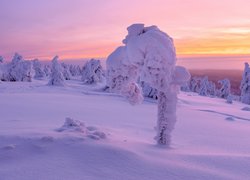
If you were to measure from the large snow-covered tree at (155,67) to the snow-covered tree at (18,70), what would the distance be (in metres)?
31.5

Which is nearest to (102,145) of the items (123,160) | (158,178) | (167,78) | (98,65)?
(123,160)

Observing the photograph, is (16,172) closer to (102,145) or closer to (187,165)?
(102,145)

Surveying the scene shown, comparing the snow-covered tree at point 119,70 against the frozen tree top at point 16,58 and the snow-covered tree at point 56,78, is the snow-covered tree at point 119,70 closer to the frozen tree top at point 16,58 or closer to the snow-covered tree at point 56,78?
the snow-covered tree at point 56,78

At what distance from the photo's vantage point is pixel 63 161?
3.93 meters

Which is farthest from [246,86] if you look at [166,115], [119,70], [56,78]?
[119,70]

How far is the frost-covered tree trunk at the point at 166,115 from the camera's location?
587cm

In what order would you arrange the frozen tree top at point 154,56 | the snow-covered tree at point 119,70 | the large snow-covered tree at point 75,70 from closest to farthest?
the frozen tree top at point 154,56 < the snow-covered tree at point 119,70 < the large snow-covered tree at point 75,70

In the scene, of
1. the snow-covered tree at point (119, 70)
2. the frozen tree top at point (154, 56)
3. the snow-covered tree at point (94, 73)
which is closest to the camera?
the frozen tree top at point (154, 56)

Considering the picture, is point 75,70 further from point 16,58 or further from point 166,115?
point 166,115

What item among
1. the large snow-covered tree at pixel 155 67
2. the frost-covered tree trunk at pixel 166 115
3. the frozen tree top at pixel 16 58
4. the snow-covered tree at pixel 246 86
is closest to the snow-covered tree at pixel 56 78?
the frozen tree top at pixel 16 58

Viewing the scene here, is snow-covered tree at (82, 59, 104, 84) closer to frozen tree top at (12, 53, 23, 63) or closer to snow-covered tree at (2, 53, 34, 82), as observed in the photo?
snow-covered tree at (2, 53, 34, 82)

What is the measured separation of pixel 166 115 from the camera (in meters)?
5.88

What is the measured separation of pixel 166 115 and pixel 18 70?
3443 centimetres

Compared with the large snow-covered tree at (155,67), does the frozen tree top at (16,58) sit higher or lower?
higher
